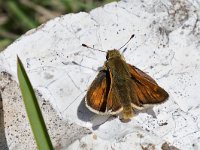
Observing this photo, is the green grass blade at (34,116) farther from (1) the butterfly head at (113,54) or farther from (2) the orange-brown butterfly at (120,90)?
(1) the butterfly head at (113,54)

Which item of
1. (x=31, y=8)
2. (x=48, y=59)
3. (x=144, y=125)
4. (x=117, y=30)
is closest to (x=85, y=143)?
(x=144, y=125)

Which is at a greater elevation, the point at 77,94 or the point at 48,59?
the point at 48,59

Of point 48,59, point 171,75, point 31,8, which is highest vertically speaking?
point 31,8

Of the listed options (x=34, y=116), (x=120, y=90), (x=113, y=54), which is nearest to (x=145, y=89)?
(x=120, y=90)

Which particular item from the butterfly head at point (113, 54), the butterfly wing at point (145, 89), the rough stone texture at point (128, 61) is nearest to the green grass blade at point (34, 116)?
the rough stone texture at point (128, 61)

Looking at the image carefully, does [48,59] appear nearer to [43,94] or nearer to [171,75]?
[43,94]

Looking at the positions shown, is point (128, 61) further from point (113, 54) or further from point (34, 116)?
point (34, 116)

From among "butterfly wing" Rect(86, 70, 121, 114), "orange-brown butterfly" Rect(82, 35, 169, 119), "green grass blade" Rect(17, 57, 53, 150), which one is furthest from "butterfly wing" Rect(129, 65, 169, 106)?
"green grass blade" Rect(17, 57, 53, 150)
